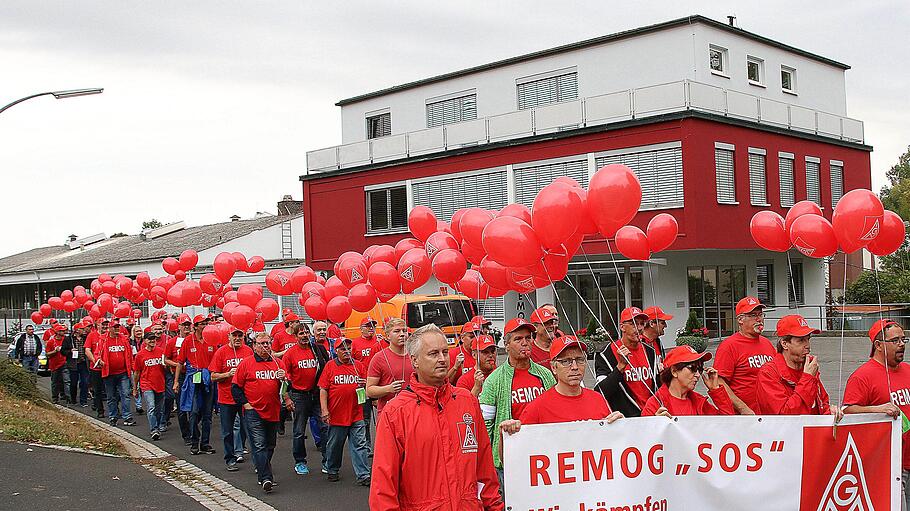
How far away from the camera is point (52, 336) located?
67.4ft

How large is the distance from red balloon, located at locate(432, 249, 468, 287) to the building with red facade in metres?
14.1

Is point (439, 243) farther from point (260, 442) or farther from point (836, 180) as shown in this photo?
point (836, 180)

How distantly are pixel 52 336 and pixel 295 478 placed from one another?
39.9 ft

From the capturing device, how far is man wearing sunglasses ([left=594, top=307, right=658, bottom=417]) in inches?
277

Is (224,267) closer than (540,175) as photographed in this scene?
Yes

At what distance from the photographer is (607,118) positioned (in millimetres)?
26297

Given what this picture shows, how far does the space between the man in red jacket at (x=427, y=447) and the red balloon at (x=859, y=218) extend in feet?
13.3

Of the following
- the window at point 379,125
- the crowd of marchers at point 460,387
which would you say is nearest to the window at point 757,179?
the window at point 379,125

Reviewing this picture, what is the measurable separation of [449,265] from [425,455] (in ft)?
16.4

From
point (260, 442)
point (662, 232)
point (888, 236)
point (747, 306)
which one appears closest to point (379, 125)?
point (260, 442)

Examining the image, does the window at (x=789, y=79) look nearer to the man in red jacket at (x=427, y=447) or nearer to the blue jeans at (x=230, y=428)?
the blue jeans at (x=230, y=428)

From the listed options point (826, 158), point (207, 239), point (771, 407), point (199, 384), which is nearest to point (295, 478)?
point (199, 384)

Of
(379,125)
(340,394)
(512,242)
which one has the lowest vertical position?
(340,394)

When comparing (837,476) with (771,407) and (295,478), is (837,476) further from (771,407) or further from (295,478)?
(295,478)
